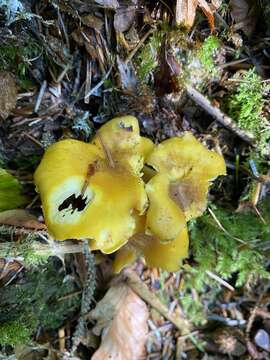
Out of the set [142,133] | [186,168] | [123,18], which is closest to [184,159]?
[186,168]

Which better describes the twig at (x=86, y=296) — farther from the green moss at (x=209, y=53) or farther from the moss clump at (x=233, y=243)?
the green moss at (x=209, y=53)

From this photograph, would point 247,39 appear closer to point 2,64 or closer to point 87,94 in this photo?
point 87,94

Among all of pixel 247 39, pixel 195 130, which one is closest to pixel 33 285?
pixel 195 130

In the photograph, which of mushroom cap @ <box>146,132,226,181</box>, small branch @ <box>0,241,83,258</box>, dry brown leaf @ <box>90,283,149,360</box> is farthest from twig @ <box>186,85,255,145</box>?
dry brown leaf @ <box>90,283,149,360</box>

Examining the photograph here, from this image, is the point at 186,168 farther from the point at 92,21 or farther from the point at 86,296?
the point at 86,296

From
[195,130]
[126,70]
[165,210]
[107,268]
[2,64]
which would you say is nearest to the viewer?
[165,210]

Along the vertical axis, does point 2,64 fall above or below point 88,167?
above
